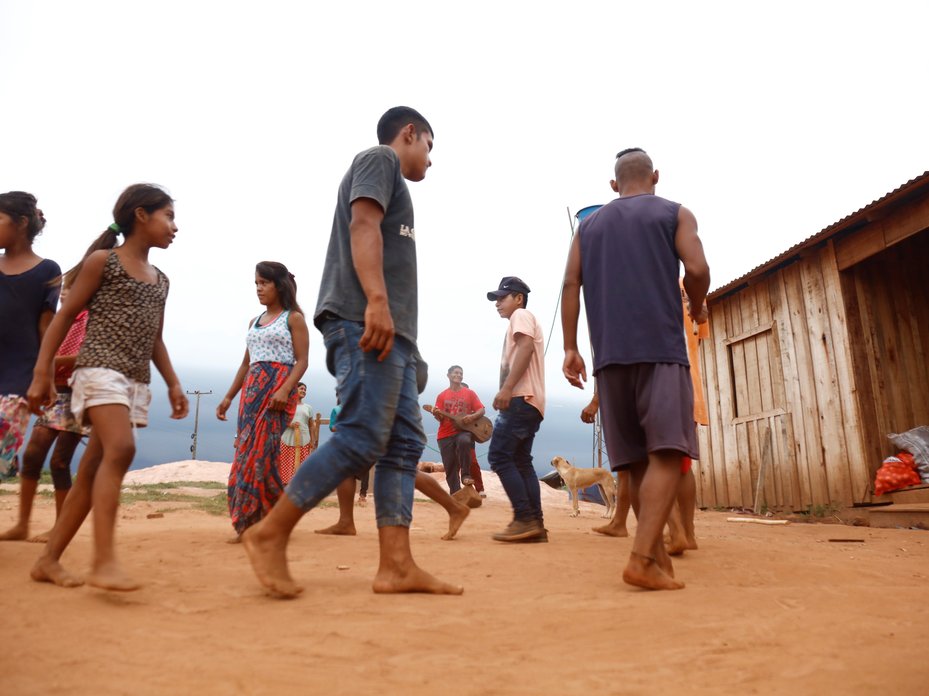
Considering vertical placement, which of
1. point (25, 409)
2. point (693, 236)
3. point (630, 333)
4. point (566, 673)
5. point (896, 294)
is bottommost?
point (566, 673)

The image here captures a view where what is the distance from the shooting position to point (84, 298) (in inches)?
113

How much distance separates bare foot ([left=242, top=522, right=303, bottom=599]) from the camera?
2477mm

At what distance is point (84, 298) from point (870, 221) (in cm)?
809

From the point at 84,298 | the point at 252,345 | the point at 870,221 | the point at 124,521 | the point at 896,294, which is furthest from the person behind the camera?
the point at 896,294

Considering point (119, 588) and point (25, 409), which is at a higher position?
point (25, 409)

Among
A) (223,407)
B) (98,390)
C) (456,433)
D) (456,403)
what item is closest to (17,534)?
(223,407)

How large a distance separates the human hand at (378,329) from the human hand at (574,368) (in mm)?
1173

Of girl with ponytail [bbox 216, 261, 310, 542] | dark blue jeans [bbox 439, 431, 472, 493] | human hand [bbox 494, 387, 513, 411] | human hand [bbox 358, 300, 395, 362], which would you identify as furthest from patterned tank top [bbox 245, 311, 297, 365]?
dark blue jeans [bbox 439, 431, 472, 493]

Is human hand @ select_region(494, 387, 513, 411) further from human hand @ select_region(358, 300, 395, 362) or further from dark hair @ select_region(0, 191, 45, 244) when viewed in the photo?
dark hair @ select_region(0, 191, 45, 244)

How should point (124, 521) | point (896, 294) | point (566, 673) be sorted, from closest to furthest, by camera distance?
point (566, 673) < point (124, 521) < point (896, 294)

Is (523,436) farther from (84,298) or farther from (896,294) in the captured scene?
(896,294)

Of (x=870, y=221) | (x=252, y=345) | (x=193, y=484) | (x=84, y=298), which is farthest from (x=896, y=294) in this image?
(x=193, y=484)

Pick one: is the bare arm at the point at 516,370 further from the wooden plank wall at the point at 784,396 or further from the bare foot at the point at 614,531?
the wooden plank wall at the point at 784,396

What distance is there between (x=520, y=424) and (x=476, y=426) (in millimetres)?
4583
